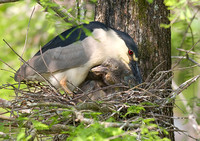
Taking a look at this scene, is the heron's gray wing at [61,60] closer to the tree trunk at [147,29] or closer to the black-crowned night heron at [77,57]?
the black-crowned night heron at [77,57]

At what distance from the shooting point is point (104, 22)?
14.2ft

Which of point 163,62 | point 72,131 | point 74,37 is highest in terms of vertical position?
point 74,37

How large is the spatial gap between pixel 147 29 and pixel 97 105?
1.57m

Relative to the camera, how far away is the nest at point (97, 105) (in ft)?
8.88

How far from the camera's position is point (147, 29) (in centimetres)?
408

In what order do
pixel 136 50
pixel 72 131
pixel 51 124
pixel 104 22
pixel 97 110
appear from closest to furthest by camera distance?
pixel 72 131 < pixel 51 124 < pixel 97 110 < pixel 136 50 < pixel 104 22

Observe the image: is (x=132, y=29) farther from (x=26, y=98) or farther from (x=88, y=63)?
(x=26, y=98)

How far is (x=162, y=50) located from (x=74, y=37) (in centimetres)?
115

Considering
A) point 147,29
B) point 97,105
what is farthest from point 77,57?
point 97,105

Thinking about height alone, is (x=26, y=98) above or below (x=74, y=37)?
below

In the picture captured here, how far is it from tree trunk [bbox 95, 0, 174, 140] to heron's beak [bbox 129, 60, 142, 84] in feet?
0.31

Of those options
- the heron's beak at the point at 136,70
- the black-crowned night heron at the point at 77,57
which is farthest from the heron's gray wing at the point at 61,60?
the heron's beak at the point at 136,70

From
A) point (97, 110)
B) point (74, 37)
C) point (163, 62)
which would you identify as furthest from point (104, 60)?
point (97, 110)

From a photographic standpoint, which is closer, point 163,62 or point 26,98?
point 26,98
